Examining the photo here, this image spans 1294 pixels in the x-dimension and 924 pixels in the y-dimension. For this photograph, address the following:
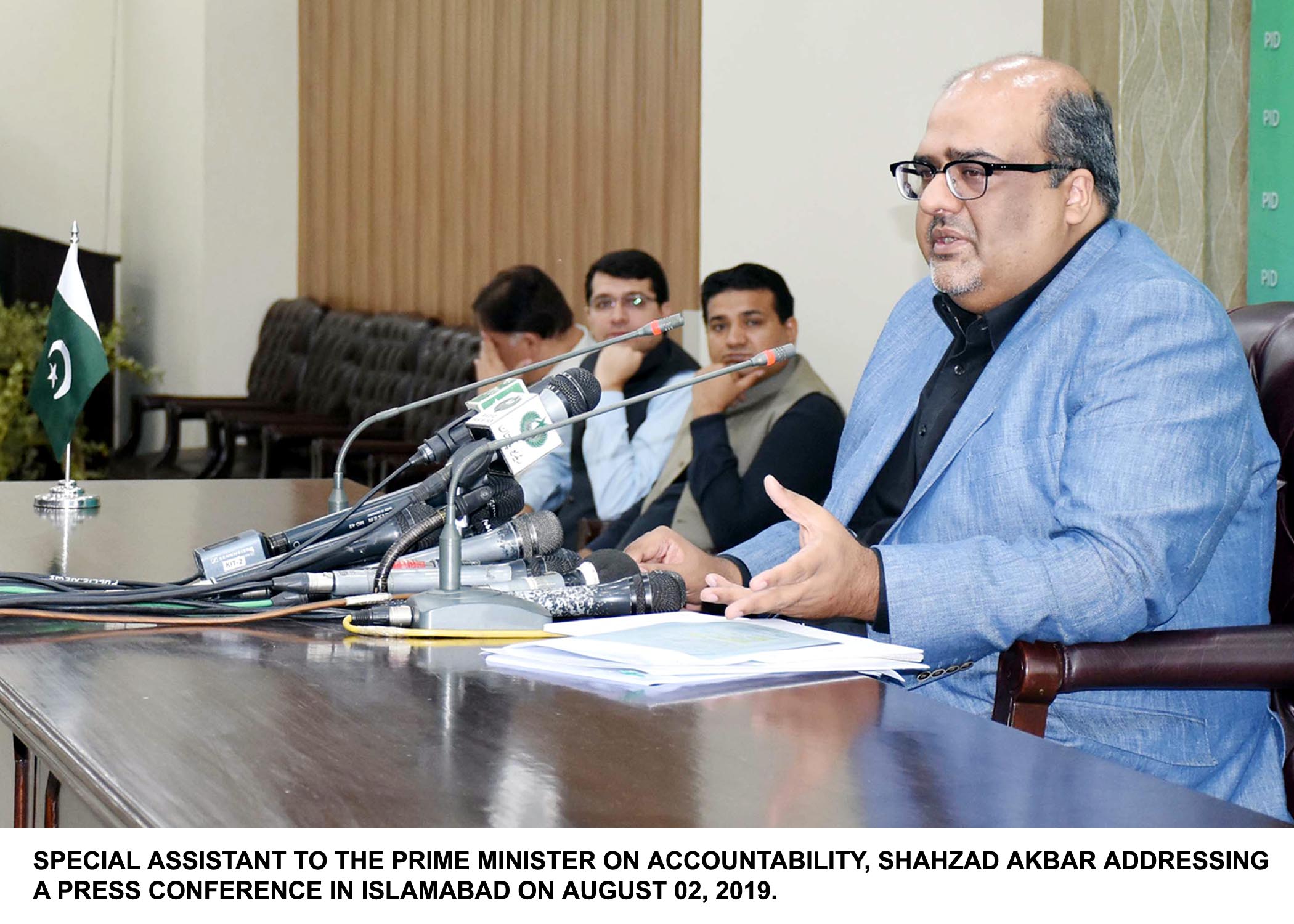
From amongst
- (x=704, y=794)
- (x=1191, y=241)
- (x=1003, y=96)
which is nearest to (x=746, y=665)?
(x=704, y=794)

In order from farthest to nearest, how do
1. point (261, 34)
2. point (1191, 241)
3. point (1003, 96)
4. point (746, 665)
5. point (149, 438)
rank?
point (149, 438), point (261, 34), point (1191, 241), point (1003, 96), point (746, 665)

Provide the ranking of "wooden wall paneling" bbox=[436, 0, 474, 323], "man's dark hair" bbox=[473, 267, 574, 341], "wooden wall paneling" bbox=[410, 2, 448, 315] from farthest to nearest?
"wooden wall paneling" bbox=[410, 2, 448, 315] → "wooden wall paneling" bbox=[436, 0, 474, 323] → "man's dark hair" bbox=[473, 267, 574, 341]

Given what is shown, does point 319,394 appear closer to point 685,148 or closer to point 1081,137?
point 685,148

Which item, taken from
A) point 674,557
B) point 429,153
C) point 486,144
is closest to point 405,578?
point 674,557

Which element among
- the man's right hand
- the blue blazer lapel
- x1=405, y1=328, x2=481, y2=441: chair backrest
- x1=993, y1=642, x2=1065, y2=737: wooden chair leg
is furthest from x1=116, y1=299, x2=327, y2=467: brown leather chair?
x1=993, y1=642, x2=1065, y2=737: wooden chair leg

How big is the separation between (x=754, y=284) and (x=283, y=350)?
477cm

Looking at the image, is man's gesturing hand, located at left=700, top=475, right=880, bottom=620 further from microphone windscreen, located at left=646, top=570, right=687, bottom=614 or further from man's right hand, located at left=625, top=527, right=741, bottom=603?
man's right hand, located at left=625, top=527, right=741, bottom=603

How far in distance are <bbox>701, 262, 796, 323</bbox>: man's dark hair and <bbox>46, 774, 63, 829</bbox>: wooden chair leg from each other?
2.36 meters

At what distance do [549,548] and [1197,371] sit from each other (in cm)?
78

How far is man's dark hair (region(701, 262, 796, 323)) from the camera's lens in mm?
3426

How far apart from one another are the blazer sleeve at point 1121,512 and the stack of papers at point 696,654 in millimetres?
214
